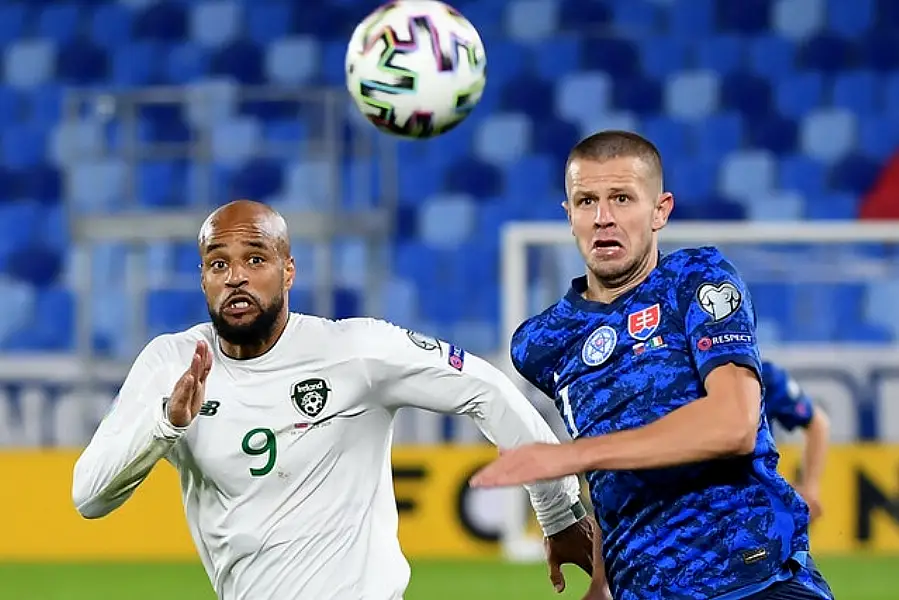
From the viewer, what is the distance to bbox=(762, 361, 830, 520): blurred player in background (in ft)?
26.2

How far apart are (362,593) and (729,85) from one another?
39.1 feet

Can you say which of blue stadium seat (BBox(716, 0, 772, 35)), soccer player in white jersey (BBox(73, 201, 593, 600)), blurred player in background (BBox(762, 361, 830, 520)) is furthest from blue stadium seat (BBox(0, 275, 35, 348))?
soccer player in white jersey (BBox(73, 201, 593, 600))

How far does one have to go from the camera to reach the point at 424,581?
10312 millimetres

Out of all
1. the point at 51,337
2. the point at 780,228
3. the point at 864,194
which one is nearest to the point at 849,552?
the point at 780,228

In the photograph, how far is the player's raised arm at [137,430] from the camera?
13.7ft

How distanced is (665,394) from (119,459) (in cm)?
149

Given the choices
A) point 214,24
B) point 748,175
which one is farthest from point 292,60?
point 748,175

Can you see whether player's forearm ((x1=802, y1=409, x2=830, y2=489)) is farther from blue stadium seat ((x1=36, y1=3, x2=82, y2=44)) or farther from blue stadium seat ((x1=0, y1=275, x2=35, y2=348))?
blue stadium seat ((x1=36, y1=3, x2=82, y2=44))

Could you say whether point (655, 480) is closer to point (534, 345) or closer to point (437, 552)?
point (534, 345)

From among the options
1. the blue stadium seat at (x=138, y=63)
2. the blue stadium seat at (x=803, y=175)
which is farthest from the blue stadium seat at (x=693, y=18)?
the blue stadium seat at (x=138, y=63)

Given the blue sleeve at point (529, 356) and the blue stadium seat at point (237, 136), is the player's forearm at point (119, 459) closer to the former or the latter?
the blue sleeve at point (529, 356)

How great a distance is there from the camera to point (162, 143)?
51.4 feet

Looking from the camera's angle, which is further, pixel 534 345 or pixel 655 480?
pixel 534 345

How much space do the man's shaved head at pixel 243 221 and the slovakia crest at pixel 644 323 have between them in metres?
1.17
